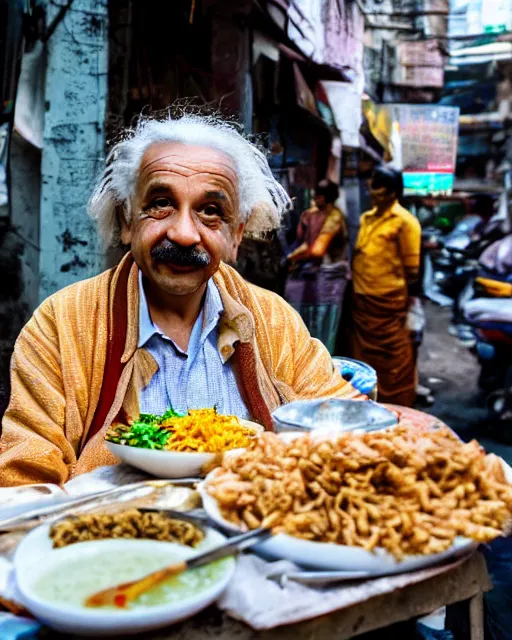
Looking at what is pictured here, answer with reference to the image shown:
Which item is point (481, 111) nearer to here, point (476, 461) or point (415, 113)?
point (415, 113)

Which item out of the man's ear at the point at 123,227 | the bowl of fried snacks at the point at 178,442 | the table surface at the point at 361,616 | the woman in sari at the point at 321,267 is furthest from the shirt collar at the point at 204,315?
the woman in sari at the point at 321,267

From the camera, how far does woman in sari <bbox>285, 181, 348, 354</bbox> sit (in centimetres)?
565

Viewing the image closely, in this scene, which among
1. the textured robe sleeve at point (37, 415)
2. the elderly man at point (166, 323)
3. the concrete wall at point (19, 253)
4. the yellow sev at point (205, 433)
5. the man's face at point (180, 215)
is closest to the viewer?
the yellow sev at point (205, 433)

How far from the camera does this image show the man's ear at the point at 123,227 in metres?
2.35

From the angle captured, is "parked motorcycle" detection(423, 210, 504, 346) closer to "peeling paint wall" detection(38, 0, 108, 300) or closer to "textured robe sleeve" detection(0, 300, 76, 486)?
"peeling paint wall" detection(38, 0, 108, 300)

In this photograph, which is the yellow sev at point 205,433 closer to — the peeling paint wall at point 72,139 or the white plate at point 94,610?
the white plate at point 94,610

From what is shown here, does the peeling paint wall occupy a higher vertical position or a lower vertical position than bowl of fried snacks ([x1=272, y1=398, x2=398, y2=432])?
higher

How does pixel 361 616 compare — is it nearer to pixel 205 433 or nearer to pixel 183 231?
pixel 205 433

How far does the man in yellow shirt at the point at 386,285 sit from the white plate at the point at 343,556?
4.70 m

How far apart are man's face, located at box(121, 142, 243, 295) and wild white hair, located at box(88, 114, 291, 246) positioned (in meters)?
0.05

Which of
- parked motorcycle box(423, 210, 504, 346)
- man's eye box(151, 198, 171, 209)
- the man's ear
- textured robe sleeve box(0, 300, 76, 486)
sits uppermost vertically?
man's eye box(151, 198, 171, 209)

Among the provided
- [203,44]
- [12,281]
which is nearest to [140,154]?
[12,281]

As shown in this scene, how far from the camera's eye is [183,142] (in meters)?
2.25

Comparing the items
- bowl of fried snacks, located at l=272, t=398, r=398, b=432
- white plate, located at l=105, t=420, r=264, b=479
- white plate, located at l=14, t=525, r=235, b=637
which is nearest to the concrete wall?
Result: white plate, located at l=105, t=420, r=264, b=479
